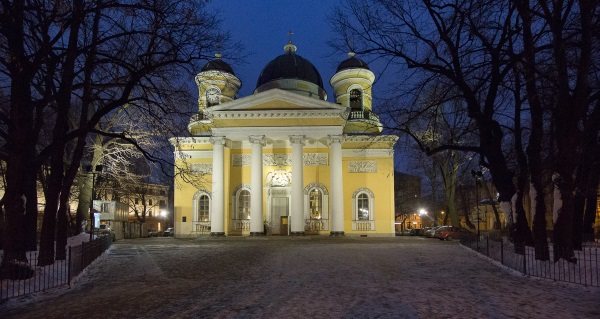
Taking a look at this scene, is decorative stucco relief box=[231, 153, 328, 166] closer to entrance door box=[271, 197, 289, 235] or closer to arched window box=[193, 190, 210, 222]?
entrance door box=[271, 197, 289, 235]

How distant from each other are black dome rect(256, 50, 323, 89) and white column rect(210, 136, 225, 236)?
9777mm

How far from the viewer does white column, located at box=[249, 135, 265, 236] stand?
34.2 meters

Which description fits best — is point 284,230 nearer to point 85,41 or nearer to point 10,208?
point 85,41

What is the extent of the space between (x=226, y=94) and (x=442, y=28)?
91.9 ft

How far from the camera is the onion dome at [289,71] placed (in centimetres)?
4256

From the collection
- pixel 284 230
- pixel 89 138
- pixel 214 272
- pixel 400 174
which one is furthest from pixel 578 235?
pixel 400 174

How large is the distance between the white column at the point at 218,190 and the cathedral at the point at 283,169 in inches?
2.5

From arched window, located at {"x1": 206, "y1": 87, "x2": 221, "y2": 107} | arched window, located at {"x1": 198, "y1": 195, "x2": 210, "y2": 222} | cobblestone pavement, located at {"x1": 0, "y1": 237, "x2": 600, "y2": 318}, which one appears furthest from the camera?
arched window, located at {"x1": 206, "y1": 87, "x2": 221, "y2": 107}

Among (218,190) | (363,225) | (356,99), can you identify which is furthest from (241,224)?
(356,99)

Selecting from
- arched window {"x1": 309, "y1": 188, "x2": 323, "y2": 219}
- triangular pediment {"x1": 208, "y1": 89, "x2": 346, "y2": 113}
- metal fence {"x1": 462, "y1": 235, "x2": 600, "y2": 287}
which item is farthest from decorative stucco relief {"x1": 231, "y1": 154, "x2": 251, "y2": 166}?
metal fence {"x1": 462, "y1": 235, "x2": 600, "y2": 287}

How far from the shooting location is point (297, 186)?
3406cm

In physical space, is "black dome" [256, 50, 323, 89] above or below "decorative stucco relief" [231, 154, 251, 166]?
above

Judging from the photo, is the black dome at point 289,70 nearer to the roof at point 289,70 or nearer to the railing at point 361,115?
the roof at point 289,70

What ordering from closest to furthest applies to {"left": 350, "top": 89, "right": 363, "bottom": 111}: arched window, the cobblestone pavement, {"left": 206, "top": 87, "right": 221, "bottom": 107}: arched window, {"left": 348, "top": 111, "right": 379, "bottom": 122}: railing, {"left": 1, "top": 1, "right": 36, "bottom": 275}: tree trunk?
1. the cobblestone pavement
2. {"left": 1, "top": 1, "right": 36, "bottom": 275}: tree trunk
3. {"left": 206, "top": 87, "right": 221, "bottom": 107}: arched window
4. {"left": 348, "top": 111, "right": 379, "bottom": 122}: railing
5. {"left": 350, "top": 89, "right": 363, "bottom": 111}: arched window
